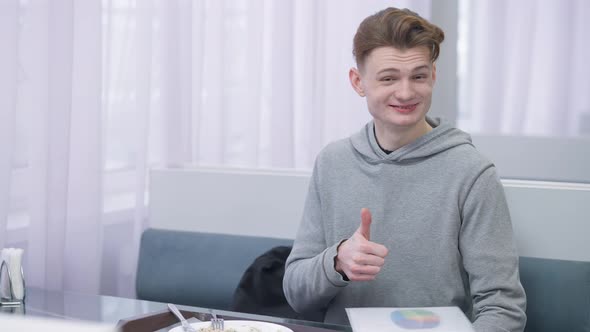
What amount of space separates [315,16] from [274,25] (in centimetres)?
21

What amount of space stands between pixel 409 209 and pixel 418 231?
0.05m

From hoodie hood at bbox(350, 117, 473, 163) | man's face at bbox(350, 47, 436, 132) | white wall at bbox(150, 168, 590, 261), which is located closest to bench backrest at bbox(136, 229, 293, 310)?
white wall at bbox(150, 168, 590, 261)

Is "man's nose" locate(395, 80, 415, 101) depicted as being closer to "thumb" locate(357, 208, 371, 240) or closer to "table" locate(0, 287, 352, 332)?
"thumb" locate(357, 208, 371, 240)

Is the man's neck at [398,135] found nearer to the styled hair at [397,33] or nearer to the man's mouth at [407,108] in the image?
the man's mouth at [407,108]

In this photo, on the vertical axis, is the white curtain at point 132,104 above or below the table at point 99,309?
above

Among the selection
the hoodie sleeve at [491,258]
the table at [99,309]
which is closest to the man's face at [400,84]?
the hoodie sleeve at [491,258]

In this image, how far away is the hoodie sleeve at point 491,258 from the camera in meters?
1.62

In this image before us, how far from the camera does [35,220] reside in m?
2.30

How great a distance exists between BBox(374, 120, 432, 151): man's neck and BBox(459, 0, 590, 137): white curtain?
2528 mm

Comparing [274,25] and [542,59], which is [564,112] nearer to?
[542,59]

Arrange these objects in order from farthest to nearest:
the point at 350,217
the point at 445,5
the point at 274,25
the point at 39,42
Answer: the point at 445,5, the point at 274,25, the point at 39,42, the point at 350,217

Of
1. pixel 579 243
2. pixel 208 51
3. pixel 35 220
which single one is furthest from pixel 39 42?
pixel 579 243

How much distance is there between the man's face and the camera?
5.71 feet

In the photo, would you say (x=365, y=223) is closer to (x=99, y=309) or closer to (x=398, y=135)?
(x=398, y=135)
